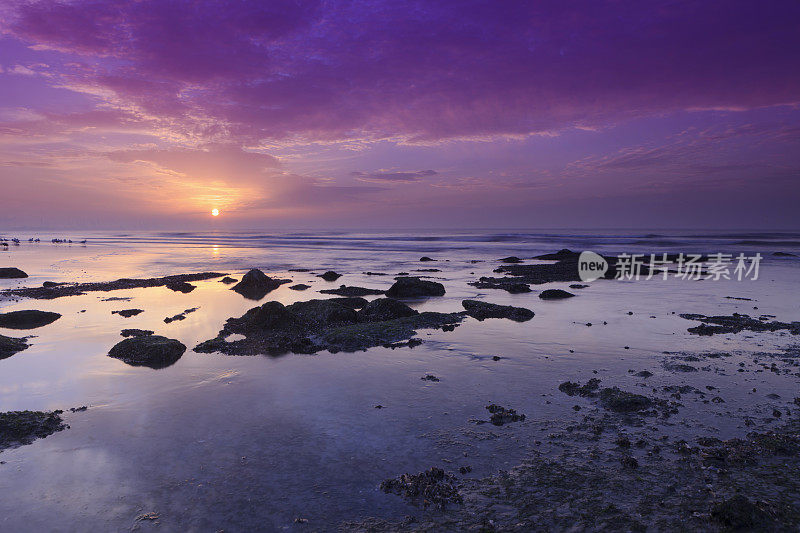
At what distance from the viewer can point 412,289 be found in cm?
3105

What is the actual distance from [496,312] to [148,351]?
55.5ft

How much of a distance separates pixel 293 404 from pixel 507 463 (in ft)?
20.6

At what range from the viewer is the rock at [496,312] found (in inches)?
917

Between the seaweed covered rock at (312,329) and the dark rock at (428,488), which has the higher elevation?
the seaweed covered rock at (312,329)

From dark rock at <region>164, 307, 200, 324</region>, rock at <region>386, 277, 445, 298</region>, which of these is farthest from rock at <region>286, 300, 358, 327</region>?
rock at <region>386, 277, 445, 298</region>

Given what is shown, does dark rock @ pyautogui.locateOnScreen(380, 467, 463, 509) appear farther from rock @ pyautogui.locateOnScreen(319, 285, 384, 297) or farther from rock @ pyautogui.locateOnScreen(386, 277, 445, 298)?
rock @ pyautogui.locateOnScreen(319, 285, 384, 297)

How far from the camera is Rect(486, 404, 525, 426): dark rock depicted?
1105 cm

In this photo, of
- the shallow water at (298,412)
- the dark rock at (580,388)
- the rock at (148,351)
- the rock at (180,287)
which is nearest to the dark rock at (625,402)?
the dark rock at (580,388)

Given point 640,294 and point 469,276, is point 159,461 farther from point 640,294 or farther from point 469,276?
point 469,276

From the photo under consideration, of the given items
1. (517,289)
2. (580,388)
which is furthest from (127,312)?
(517,289)

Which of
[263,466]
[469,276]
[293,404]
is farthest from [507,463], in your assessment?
[469,276]

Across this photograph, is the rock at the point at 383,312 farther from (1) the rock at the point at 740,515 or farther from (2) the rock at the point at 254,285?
(1) the rock at the point at 740,515

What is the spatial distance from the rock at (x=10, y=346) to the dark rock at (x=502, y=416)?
716 inches

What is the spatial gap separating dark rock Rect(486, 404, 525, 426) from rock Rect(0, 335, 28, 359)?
716 inches
